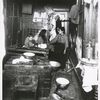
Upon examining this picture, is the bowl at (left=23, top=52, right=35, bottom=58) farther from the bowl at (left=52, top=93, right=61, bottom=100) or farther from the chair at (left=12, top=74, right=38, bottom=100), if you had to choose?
the bowl at (left=52, top=93, right=61, bottom=100)

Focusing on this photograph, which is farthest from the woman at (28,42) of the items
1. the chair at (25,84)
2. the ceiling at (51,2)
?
the ceiling at (51,2)

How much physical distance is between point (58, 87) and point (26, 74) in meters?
0.65

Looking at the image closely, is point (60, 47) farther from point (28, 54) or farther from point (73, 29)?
point (28, 54)

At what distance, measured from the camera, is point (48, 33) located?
11.1 ft

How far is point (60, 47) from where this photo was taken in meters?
3.61

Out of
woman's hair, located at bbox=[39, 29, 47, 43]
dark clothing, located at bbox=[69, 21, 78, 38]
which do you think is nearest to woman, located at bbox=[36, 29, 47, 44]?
woman's hair, located at bbox=[39, 29, 47, 43]

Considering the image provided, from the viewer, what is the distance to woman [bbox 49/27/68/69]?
11.1 feet

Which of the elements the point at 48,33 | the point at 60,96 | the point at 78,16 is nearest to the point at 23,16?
the point at 48,33

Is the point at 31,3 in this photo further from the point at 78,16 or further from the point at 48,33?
the point at 78,16

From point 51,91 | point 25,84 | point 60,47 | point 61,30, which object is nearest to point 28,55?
point 25,84

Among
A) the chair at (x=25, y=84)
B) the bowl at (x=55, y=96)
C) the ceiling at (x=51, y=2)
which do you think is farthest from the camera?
the ceiling at (x=51, y=2)

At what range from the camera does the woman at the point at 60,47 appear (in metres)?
3.39

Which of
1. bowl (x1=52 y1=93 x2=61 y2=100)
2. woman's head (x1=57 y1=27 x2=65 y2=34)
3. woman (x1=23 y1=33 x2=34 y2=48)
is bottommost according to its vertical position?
bowl (x1=52 y1=93 x2=61 y2=100)

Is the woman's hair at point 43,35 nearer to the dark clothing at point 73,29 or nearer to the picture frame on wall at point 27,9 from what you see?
the dark clothing at point 73,29
